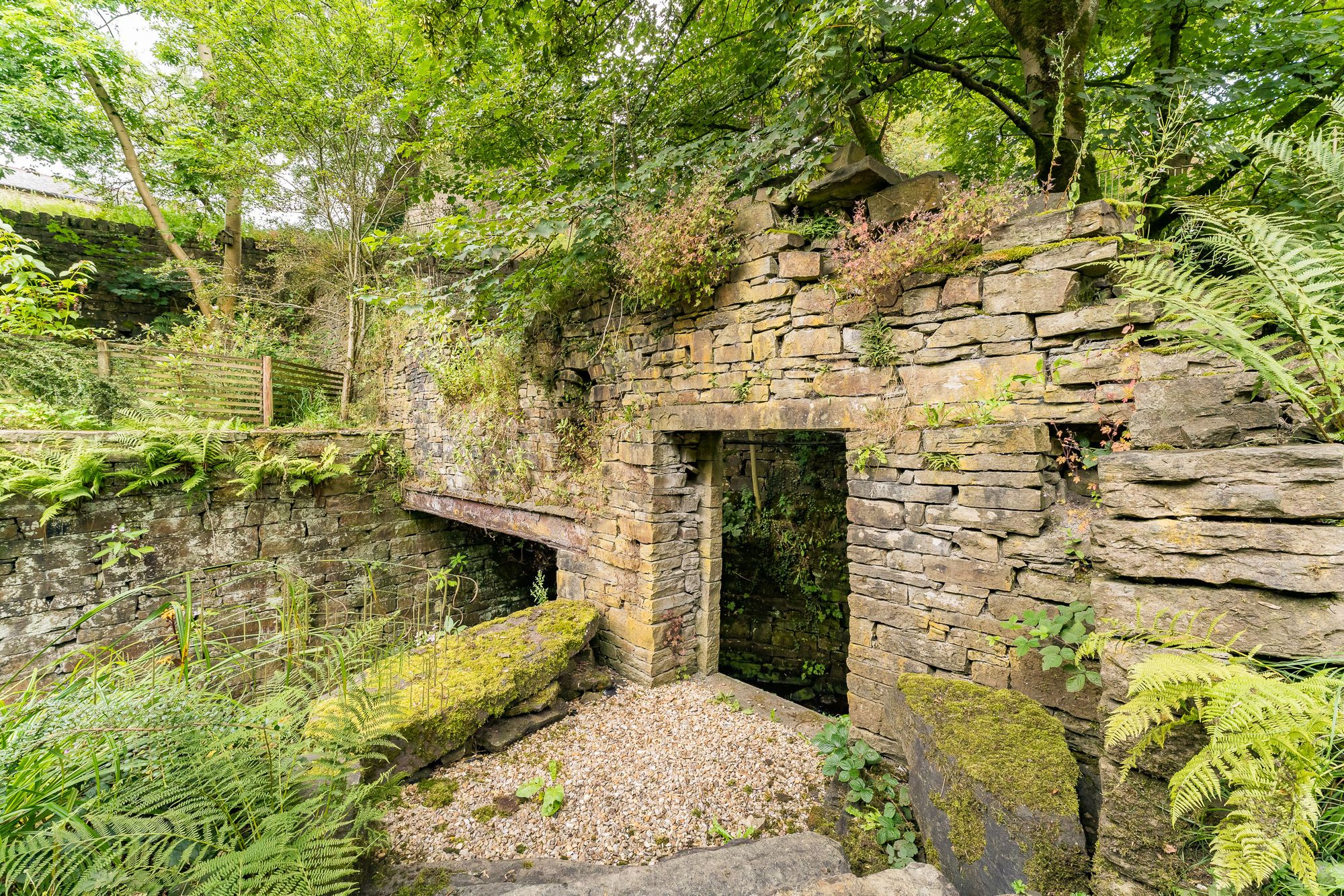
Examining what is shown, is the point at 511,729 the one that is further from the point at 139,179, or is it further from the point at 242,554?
the point at 139,179

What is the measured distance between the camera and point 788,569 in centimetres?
616

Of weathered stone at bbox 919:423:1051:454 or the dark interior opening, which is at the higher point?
weathered stone at bbox 919:423:1051:454

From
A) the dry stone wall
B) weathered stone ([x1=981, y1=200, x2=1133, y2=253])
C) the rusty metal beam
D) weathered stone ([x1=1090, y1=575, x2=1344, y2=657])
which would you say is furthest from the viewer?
the rusty metal beam

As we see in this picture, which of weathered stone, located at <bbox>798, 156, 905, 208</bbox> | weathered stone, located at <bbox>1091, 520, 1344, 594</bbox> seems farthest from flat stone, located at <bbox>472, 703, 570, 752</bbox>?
weathered stone, located at <bbox>798, 156, 905, 208</bbox>

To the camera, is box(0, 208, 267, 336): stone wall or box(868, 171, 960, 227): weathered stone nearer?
box(868, 171, 960, 227): weathered stone

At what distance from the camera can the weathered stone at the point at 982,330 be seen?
248 cm

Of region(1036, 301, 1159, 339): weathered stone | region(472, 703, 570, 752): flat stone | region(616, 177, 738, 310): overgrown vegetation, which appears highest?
region(616, 177, 738, 310): overgrown vegetation

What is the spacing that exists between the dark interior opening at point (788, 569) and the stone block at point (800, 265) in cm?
290

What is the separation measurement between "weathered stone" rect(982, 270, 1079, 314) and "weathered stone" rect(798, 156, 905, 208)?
35.3 inches

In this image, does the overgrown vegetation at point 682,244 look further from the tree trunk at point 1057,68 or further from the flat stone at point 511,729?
the flat stone at point 511,729

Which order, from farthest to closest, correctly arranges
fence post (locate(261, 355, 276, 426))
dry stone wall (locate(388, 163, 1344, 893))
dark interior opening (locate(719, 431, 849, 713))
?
1. fence post (locate(261, 355, 276, 426))
2. dark interior opening (locate(719, 431, 849, 713))
3. dry stone wall (locate(388, 163, 1344, 893))

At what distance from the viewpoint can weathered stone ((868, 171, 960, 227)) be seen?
272 centimetres

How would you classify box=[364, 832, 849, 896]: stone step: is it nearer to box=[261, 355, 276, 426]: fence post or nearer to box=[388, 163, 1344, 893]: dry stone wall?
box=[388, 163, 1344, 893]: dry stone wall

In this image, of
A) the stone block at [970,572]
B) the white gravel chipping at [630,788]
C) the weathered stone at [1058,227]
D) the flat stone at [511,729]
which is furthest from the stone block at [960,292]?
the flat stone at [511,729]
